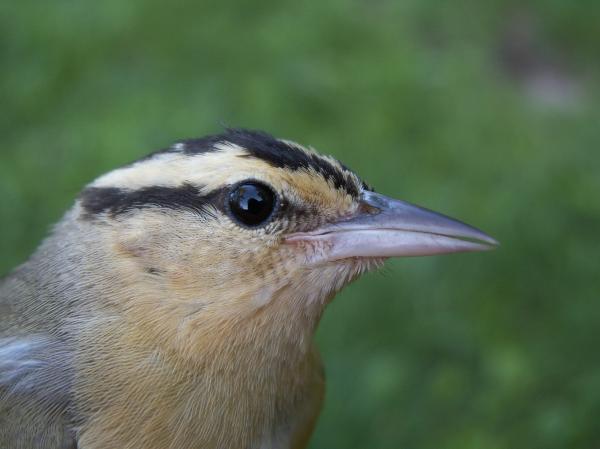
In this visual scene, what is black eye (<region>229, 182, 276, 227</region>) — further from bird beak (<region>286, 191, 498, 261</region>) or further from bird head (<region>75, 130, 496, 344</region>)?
bird beak (<region>286, 191, 498, 261</region>)

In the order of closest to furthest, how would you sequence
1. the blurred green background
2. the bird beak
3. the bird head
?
the bird head
the bird beak
the blurred green background


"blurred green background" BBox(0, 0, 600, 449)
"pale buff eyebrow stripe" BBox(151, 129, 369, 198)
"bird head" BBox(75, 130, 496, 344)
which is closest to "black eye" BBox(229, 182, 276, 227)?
"bird head" BBox(75, 130, 496, 344)

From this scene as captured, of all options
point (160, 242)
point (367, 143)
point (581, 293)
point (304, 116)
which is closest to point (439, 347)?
point (581, 293)

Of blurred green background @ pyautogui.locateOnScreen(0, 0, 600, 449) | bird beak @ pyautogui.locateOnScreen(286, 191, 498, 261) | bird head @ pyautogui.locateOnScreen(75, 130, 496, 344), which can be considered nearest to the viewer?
bird head @ pyautogui.locateOnScreen(75, 130, 496, 344)

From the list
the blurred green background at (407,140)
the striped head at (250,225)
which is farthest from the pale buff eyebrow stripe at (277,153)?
the blurred green background at (407,140)

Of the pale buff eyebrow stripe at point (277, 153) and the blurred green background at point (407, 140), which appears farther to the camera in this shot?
the blurred green background at point (407, 140)

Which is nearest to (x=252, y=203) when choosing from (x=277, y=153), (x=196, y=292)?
(x=277, y=153)

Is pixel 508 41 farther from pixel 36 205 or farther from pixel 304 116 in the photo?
pixel 36 205

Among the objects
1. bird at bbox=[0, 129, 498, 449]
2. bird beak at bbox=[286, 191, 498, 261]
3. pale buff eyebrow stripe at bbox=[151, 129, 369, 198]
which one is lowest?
bird at bbox=[0, 129, 498, 449]

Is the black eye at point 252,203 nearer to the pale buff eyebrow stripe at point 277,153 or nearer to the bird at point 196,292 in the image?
the bird at point 196,292

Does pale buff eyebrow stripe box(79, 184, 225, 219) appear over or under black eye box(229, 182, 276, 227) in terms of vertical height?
under
